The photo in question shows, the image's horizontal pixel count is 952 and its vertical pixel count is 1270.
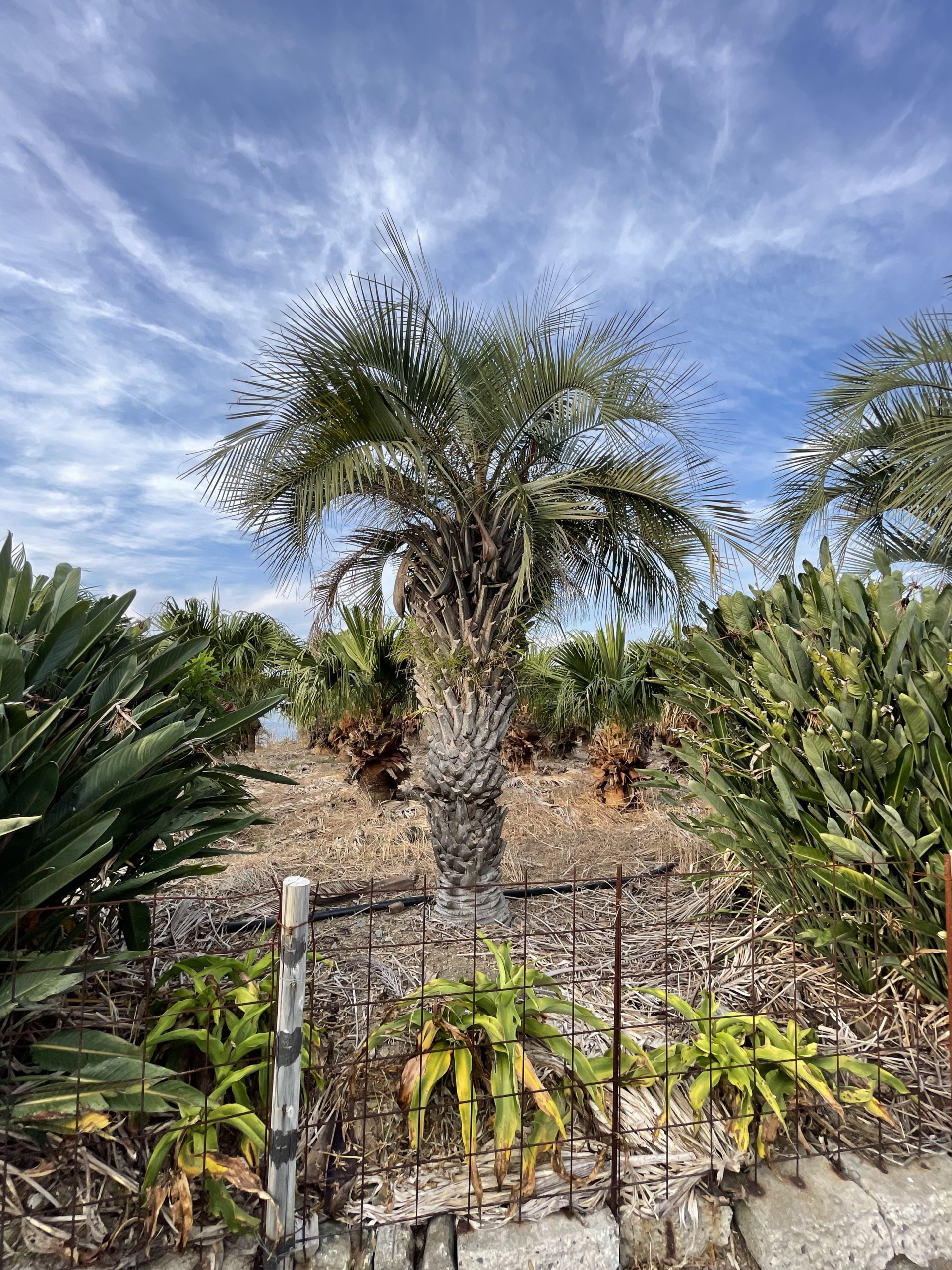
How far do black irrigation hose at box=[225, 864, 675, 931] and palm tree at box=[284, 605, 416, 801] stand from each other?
4.15 meters

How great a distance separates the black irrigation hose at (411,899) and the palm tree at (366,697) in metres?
4.15

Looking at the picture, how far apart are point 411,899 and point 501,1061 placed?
9.78 feet

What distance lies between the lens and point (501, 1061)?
221 centimetres

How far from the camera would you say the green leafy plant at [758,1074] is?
223 cm

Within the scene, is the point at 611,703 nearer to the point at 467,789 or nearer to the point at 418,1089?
the point at 467,789

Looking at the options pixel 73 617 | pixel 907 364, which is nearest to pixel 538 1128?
pixel 73 617

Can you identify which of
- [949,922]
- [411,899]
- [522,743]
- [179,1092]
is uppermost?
Answer: [522,743]

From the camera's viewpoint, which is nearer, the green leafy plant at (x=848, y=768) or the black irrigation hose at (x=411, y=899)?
the green leafy plant at (x=848, y=768)

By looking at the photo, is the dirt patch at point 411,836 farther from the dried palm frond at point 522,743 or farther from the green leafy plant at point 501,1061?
the green leafy plant at point 501,1061

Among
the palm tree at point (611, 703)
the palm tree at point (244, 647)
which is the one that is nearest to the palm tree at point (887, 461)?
the palm tree at point (611, 703)

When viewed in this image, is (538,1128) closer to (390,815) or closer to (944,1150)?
(944,1150)

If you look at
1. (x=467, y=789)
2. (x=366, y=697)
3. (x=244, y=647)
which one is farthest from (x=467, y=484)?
(x=244, y=647)

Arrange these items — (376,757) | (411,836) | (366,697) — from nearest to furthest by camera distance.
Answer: (411,836), (376,757), (366,697)

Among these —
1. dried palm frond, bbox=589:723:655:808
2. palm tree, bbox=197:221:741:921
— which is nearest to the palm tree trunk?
palm tree, bbox=197:221:741:921
